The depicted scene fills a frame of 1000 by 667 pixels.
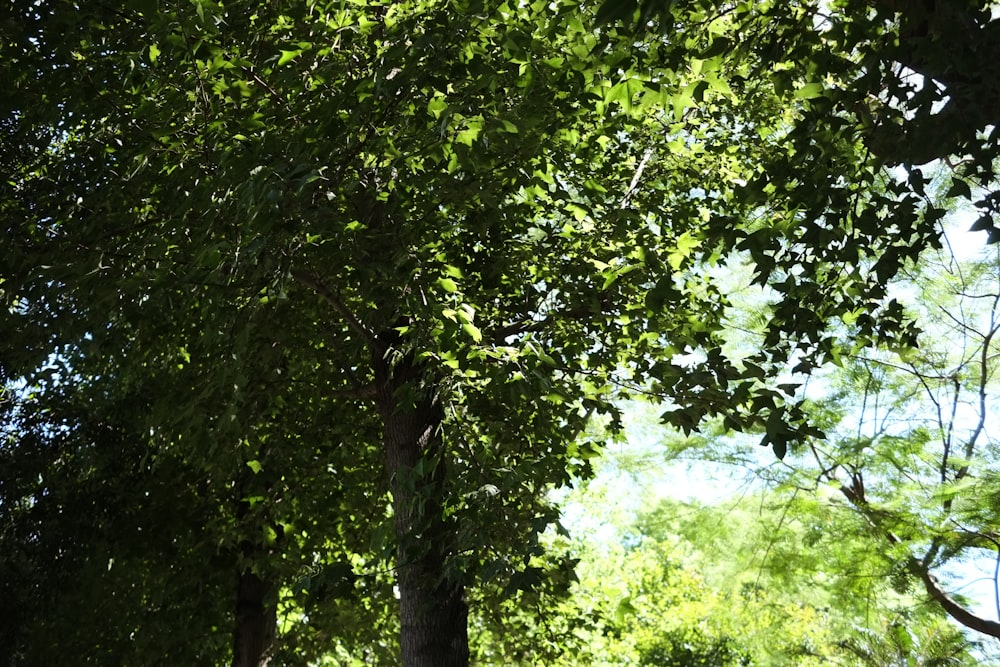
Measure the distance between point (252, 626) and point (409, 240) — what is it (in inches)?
198

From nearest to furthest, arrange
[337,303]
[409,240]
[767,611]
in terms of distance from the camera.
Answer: [409,240] < [337,303] < [767,611]

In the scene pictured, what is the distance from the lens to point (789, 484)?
30.6 ft

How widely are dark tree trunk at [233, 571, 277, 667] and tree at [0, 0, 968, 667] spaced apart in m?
1.26

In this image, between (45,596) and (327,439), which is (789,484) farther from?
(45,596)

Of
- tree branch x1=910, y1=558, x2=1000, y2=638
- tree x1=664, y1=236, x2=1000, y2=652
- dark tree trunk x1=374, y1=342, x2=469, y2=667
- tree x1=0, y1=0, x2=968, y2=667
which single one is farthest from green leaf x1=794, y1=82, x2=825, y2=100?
tree branch x1=910, y1=558, x2=1000, y2=638

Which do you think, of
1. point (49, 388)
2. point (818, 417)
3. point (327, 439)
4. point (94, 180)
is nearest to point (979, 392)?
point (818, 417)

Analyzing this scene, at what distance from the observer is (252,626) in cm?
838

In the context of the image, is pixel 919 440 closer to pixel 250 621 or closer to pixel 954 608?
pixel 954 608

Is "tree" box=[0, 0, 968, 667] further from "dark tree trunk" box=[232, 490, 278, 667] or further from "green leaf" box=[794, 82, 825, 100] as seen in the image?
"dark tree trunk" box=[232, 490, 278, 667]

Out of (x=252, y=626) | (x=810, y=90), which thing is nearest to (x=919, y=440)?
(x=810, y=90)

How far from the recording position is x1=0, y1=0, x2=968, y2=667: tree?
3.93m

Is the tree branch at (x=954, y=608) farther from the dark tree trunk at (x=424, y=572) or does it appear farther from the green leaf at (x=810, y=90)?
the green leaf at (x=810, y=90)

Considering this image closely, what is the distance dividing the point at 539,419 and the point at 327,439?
2.14 metres

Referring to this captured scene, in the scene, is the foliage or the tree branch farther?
the foliage
